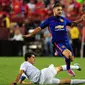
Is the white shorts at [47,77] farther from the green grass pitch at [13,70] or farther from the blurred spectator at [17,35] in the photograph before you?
the blurred spectator at [17,35]

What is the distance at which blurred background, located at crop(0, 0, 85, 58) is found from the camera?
78.9 feet

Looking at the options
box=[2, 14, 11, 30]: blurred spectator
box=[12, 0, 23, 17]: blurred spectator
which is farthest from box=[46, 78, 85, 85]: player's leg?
box=[12, 0, 23, 17]: blurred spectator

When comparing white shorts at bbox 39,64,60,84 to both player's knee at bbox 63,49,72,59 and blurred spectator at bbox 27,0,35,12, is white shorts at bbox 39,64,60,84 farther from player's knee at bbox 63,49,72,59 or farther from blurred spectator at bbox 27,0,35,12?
blurred spectator at bbox 27,0,35,12

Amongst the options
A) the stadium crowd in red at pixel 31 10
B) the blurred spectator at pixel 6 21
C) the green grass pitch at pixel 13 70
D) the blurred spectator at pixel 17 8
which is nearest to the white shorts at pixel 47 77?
the green grass pitch at pixel 13 70

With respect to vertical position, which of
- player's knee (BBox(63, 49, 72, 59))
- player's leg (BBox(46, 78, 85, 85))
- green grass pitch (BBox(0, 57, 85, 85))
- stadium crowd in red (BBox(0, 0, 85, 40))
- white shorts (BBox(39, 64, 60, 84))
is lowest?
green grass pitch (BBox(0, 57, 85, 85))

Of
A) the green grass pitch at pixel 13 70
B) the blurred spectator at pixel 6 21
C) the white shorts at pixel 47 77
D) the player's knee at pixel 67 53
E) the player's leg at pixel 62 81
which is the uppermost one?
the blurred spectator at pixel 6 21

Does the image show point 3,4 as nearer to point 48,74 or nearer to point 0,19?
point 0,19

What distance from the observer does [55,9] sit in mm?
11766

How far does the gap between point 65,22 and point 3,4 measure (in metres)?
13.8

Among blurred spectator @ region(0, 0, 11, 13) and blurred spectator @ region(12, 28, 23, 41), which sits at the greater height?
blurred spectator @ region(0, 0, 11, 13)

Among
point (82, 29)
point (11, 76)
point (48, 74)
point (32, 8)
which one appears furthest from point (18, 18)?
point (48, 74)

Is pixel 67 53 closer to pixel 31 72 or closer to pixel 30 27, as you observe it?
pixel 31 72

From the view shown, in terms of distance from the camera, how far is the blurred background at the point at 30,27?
24.1 metres

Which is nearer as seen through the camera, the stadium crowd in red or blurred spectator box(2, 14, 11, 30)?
blurred spectator box(2, 14, 11, 30)
